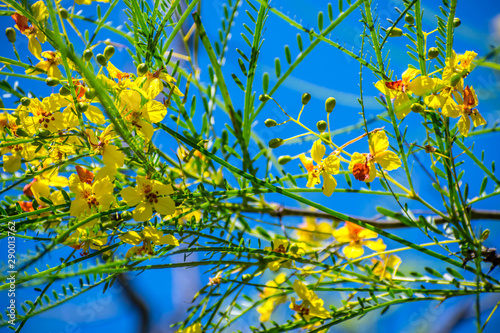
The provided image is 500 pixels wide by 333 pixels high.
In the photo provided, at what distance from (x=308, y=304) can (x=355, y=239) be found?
12 cm

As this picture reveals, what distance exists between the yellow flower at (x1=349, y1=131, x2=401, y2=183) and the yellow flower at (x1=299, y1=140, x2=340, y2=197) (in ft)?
0.06

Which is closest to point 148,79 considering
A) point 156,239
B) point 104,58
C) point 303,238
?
point 104,58

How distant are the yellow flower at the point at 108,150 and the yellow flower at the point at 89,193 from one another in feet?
0.07

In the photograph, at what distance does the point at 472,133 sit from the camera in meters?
0.50

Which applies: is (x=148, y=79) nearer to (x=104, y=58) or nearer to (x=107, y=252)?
(x=104, y=58)

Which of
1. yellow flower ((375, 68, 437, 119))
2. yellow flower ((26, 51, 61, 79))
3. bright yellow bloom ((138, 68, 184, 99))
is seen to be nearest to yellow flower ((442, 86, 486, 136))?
yellow flower ((375, 68, 437, 119))

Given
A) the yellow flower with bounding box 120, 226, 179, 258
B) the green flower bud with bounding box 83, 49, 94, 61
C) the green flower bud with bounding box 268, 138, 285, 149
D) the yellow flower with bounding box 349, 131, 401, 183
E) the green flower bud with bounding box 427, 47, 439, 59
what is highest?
the green flower bud with bounding box 83, 49, 94, 61

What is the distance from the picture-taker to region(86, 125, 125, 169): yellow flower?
14.6 inches

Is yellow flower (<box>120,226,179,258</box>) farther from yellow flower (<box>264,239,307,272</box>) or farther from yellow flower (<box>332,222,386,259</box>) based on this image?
yellow flower (<box>332,222,386,259</box>)

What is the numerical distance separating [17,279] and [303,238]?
0.42 metres

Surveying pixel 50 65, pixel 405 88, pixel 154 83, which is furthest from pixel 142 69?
pixel 405 88

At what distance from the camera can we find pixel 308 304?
0.47 metres

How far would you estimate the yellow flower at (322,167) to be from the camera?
394mm

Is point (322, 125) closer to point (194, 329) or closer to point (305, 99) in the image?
point (305, 99)
